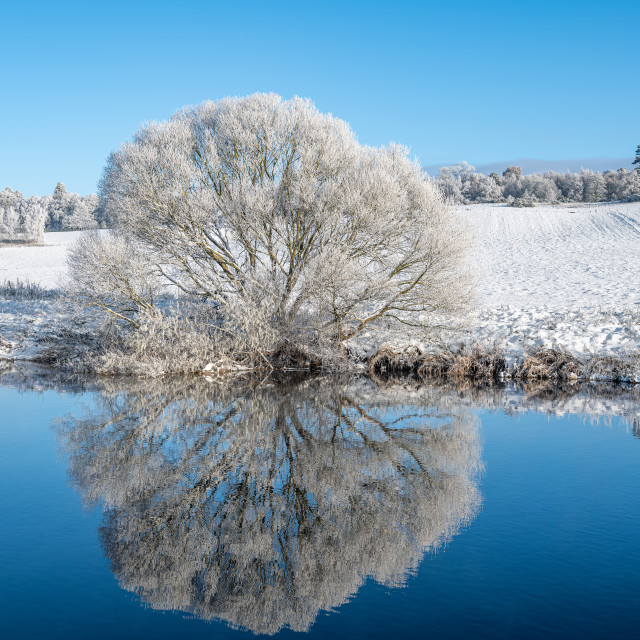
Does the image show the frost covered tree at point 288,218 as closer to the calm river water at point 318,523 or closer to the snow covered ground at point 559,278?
the snow covered ground at point 559,278

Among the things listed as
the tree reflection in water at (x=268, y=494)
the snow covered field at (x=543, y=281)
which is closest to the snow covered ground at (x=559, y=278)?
the snow covered field at (x=543, y=281)

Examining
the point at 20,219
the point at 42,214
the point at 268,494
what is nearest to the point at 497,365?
the point at 268,494

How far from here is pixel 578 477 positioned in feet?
Answer: 27.2

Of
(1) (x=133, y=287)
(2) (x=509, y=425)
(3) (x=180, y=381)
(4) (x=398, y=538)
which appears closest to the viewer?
(4) (x=398, y=538)

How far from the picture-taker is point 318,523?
262 inches

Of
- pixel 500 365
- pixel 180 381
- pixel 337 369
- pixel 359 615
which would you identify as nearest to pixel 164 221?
pixel 180 381

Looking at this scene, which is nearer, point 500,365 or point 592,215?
point 500,365

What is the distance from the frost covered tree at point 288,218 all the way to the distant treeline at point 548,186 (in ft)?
141

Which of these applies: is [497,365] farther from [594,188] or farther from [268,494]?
[594,188]

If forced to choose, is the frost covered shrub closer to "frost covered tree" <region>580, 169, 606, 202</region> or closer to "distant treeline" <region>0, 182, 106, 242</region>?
"distant treeline" <region>0, 182, 106, 242</region>

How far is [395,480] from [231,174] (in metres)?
11.4

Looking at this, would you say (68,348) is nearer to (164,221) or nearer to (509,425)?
(164,221)

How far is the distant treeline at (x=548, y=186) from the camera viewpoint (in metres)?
60.6

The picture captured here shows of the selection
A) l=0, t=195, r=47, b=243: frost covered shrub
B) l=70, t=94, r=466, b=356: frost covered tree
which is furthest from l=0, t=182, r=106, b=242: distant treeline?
l=70, t=94, r=466, b=356: frost covered tree
